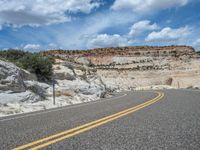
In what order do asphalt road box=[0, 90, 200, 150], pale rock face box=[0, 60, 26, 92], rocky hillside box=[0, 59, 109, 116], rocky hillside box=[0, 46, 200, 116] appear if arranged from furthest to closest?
1. rocky hillside box=[0, 46, 200, 116]
2. pale rock face box=[0, 60, 26, 92]
3. rocky hillside box=[0, 59, 109, 116]
4. asphalt road box=[0, 90, 200, 150]

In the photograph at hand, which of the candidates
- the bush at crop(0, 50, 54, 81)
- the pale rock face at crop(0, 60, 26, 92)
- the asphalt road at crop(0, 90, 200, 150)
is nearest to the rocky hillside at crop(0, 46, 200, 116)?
the pale rock face at crop(0, 60, 26, 92)

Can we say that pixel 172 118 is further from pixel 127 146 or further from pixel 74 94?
pixel 74 94

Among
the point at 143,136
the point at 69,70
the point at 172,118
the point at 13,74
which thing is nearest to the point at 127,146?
the point at 143,136

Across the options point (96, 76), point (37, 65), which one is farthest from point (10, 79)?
point (96, 76)

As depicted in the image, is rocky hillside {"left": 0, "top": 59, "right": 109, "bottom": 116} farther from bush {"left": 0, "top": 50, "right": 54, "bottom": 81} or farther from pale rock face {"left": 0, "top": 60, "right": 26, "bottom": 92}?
bush {"left": 0, "top": 50, "right": 54, "bottom": 81}

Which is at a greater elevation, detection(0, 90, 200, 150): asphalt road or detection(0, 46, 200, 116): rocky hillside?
detection(0, 46, 200, 116): rocky hillside

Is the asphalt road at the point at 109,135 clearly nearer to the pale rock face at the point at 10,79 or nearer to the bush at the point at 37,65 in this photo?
the pale rock face at the point at 10,79

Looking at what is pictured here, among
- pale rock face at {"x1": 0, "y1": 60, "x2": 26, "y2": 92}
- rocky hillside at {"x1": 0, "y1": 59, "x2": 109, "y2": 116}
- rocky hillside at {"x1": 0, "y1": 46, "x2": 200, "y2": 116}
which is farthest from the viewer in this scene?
rocky hillside at {"x1": 0, "y1": 46, "x2": 200, "y2": 116}

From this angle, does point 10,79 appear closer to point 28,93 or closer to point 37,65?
point 28,93

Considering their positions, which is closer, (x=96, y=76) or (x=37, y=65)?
(x=37, y=65)

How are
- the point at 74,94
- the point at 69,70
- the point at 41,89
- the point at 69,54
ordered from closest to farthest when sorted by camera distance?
1. the point at 41,89
2. the point at 74,94
3. the point at 69,70
4. the point at 69,54

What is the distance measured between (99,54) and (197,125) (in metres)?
99.3

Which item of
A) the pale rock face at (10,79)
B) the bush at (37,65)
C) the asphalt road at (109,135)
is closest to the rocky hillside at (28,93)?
the pale rock face at (10,79)

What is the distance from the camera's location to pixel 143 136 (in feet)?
19.3
